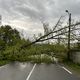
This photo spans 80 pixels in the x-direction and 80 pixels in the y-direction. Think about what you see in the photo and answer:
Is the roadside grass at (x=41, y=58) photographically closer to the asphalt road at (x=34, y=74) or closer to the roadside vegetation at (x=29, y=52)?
the roadside vegetation at (x=29, y=52)

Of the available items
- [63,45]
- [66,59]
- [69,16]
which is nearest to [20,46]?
[63,45]

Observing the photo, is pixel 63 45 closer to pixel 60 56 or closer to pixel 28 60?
pixel 60 56

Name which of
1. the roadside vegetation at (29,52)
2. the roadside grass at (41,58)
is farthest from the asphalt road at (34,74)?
the roadside grass at (41,58)

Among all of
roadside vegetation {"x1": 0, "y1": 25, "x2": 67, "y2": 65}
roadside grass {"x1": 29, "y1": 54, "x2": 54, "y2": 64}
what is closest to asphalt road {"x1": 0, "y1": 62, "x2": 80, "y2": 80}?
roadside vegetation {"x1": 0, "y1": 25, "x2": 67, "y2": 65}

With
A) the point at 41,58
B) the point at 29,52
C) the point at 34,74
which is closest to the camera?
the point at 34,74

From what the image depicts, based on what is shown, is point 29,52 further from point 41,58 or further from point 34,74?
point 34,74

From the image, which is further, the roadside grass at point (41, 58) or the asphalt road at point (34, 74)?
the roadside grass at point (41, 58)

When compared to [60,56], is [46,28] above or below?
above

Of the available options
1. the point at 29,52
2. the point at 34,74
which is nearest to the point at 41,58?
the point at 29,52

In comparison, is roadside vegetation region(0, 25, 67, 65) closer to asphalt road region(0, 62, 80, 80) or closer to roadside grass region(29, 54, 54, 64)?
roadside grass region(29, 54, 54, 64)

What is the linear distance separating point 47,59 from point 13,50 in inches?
194

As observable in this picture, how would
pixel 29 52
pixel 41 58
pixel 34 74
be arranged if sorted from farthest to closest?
pixel 29 52 < pixel 41 58 < pixel 34 74

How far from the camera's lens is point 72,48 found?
3625cm

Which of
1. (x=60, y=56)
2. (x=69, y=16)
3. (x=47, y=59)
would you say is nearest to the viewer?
(x=47, y=59)
